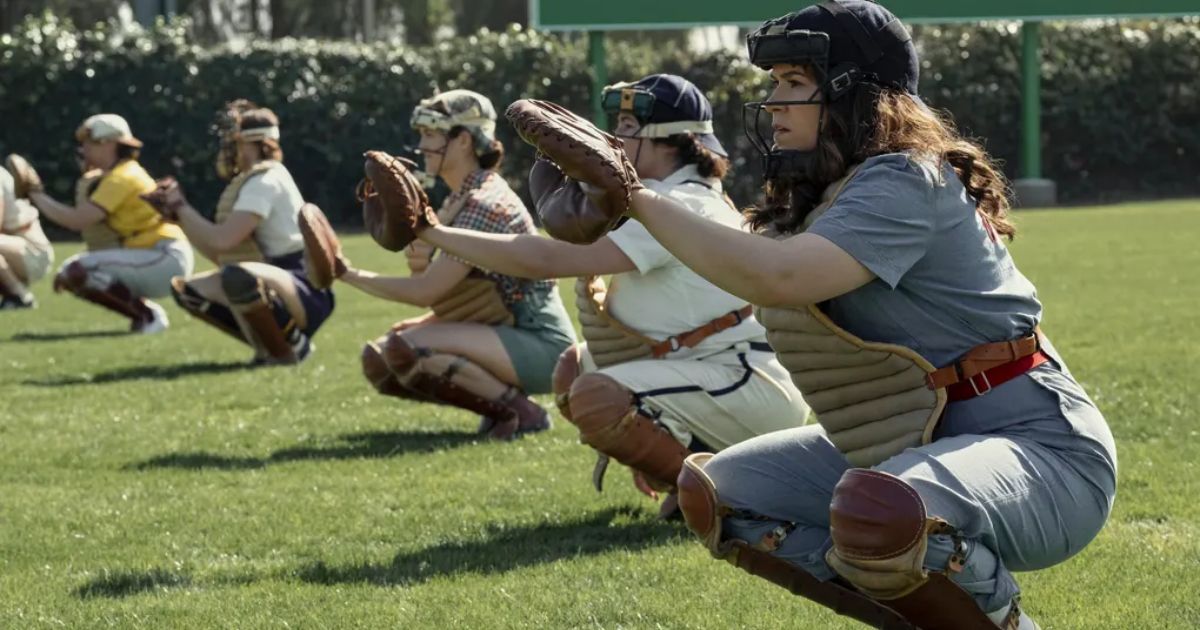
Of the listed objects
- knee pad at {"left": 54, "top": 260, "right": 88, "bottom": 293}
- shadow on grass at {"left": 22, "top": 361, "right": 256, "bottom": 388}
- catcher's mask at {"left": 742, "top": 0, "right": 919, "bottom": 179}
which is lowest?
shadow on grass at {"left": 22, "top": 361, "right": 256, "bottom": 388}

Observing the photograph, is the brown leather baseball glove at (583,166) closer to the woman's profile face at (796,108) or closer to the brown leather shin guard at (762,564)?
the woman's profile face at (796,108)

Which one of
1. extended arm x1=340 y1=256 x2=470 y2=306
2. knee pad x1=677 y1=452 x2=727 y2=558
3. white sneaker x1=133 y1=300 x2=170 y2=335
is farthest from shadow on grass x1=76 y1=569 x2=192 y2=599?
white sneaker x1=133 y1=300 x2=170 y2=335

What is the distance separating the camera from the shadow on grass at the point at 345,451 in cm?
802

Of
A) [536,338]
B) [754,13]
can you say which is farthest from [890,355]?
[754,13]

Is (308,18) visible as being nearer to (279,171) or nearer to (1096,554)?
(279,171)

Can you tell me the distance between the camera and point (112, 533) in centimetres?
648

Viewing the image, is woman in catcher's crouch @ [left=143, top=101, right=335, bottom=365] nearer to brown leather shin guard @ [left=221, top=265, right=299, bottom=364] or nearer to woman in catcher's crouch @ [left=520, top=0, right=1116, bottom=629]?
brown leather shin guard @ [left=221, top=265, right=299, bottom=364]

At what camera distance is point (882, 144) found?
404 cm

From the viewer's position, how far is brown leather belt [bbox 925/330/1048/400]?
4.05 m

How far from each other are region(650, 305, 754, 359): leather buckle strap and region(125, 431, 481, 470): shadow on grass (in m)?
2.11

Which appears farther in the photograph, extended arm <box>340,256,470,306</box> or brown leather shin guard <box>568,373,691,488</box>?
extended arm <box>340,256,470,306</box>

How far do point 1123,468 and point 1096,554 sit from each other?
1.49 m

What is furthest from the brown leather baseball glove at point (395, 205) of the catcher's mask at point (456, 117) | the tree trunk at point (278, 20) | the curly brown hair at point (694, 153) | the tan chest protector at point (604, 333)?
the tree trunk at point (278, 20)

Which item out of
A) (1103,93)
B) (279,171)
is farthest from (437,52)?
(279,171)
